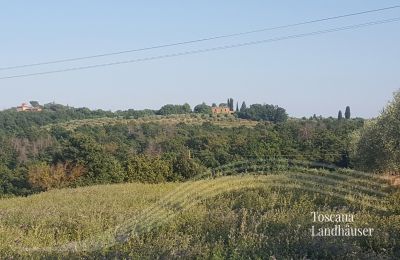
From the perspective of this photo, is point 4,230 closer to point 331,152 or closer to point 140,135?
point 331,152

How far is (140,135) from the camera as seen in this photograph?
3713 inches

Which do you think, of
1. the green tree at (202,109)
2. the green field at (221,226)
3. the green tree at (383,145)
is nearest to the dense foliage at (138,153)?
the green tree at (383,145)

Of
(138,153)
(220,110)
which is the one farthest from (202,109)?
(138,153)

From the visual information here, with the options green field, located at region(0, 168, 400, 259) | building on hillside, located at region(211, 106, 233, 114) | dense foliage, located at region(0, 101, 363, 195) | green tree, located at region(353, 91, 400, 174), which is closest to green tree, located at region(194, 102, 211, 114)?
building on hillside, located at region(211, 106, 233, 114)

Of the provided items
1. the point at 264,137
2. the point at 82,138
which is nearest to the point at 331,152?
the point at 264,137

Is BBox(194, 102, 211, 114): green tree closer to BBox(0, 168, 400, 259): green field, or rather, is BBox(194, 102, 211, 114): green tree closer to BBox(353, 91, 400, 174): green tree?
BBox(353, 91, 400, 174): green tree

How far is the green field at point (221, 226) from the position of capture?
5868mm

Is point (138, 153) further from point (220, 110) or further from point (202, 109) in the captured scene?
point (220, 110)

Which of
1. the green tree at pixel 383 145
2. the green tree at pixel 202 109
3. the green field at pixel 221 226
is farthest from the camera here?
the green tree at pixel 202 109

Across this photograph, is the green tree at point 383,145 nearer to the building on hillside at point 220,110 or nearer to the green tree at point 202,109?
the green tree at point 202,109

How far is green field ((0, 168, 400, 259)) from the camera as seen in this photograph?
5.87 meters

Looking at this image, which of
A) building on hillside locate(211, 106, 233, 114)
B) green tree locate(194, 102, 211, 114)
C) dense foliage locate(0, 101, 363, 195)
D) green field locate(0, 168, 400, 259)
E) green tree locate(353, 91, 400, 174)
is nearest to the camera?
green field locate(0, 168, 400, 259)

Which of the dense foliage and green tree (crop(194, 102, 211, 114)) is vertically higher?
green tree (crop(194, 102, 211, 114))

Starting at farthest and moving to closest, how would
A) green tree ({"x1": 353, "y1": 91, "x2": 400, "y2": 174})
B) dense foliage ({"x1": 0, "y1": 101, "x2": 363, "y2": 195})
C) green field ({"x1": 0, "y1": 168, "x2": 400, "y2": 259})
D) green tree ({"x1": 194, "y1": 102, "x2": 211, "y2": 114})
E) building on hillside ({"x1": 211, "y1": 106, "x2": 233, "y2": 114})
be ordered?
building on hillside ({"x1": 211, "y1": 106, "x2": 233, "y2": 114}), green tree ({"x1": 194, "y1": 102, "x2": 211, "y2": 114}), dense foliage ({"x1": 0, "y1": 101, "x2": 363, "y2": 195}), green tree ({"x1": 353, "y1": 91, "x2": 400, "y2": 174}), green field ({"x1": 0, "y1": 168, "x2": 400, "y2": 259})
